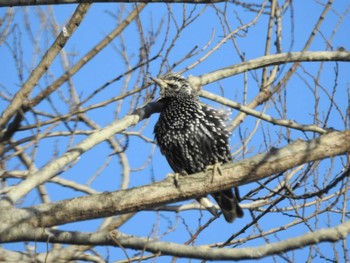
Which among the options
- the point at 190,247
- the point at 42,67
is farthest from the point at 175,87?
the point at 190,247

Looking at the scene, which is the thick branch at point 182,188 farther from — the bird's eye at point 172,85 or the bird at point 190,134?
the bird's eye at point 172,85

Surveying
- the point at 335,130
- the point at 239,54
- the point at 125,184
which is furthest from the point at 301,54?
the point at 125,184

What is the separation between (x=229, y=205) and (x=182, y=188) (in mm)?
1529

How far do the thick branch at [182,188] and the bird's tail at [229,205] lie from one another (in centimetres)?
124

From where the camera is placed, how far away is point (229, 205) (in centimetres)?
565

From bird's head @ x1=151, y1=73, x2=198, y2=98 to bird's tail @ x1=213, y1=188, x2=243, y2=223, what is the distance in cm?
102

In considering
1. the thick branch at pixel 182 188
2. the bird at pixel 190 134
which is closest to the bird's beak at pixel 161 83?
the bird at pixel 190 134

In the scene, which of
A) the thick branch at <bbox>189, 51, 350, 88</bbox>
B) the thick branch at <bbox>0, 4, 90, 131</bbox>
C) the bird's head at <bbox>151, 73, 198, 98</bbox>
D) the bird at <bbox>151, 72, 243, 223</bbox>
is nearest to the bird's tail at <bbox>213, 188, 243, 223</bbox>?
the bird at <bbox>151, 72, 243, 223</bbox>

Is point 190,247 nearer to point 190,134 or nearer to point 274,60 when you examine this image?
point 274,60

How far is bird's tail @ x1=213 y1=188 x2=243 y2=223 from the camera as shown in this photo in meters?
5.60

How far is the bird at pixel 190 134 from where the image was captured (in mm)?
5555

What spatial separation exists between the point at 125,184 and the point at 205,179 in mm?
2625

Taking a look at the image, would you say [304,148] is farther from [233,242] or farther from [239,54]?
[239,54]

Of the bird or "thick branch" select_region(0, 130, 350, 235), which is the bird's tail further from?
"thick branch" select_region(0, 130, 350, 235)
